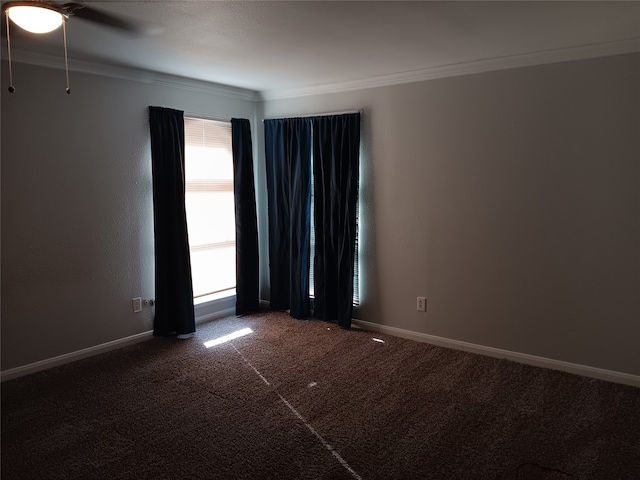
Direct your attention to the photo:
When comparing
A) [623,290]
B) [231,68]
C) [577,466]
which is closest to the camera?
[577,466]

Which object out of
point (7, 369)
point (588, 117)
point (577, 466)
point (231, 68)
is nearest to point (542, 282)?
point (588, 117)

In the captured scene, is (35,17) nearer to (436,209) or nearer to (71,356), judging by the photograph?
(71,356)

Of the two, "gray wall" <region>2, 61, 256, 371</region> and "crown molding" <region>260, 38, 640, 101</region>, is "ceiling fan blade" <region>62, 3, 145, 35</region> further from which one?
"crown molding" <region>260, 38, 640, 101</region>

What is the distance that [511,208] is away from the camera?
12.0 ft

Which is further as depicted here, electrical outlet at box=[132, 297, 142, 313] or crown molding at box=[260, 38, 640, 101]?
electrical outlet at box=[132, 297, 142, 313]

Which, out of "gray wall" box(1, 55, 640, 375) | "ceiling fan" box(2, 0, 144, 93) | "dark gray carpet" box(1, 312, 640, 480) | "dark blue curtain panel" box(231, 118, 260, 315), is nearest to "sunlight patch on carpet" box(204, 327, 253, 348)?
"dark gray carpet" box(1, 312, 640, 480)

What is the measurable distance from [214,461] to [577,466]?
1.83 m

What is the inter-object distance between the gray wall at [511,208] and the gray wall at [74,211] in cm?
191

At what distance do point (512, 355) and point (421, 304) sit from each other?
0.82 m

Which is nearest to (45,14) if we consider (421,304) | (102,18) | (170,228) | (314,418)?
(102,18)

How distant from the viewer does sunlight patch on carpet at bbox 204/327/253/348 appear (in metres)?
4.18

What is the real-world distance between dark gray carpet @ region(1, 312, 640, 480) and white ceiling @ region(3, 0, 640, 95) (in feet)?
7.42

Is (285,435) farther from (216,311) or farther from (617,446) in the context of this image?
(216,311)

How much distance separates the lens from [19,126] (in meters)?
3.39
